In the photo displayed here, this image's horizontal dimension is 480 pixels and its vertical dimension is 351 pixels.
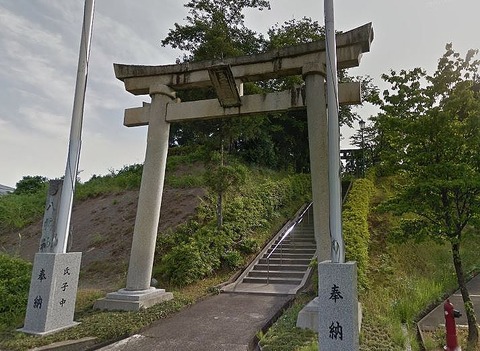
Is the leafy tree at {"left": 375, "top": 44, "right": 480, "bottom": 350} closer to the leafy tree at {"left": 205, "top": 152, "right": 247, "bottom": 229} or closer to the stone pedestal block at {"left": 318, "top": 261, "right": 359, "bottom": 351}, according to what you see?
the stone pedestal block at {"left": 318, "top": 261, "right": 359, "bottom": 351}

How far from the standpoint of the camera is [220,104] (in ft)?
23.7

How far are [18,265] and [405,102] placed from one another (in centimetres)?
809

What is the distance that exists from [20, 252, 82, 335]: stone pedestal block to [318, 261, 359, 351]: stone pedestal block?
410cm

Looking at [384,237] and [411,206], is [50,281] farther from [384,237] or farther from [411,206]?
[384,237]

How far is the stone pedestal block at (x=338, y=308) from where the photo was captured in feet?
12.0

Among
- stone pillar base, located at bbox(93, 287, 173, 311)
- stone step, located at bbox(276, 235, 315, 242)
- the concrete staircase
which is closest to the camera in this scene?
stone pillar base, located at bbox(93, 287, 173, 311)

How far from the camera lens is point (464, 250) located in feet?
31.3

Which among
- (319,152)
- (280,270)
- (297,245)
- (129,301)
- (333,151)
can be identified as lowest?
(129,301)

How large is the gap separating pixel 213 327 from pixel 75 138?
4073 millimetres

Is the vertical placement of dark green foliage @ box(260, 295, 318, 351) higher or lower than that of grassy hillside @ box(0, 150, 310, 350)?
lower

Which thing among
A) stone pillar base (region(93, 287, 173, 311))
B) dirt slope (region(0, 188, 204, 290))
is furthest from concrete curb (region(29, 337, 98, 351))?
dirt slope (region(0, 188, 204, 290))

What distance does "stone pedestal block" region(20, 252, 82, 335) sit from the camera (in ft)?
16.9

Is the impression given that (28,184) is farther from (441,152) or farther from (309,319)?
(441,152)

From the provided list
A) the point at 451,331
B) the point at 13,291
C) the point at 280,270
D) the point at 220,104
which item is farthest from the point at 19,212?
the point at 451,331
